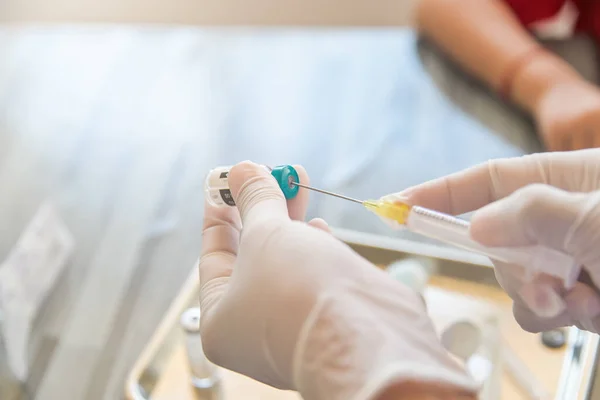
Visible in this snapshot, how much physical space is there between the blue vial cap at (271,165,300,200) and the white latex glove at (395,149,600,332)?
99 mm

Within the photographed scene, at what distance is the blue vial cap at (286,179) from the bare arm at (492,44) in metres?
0.61

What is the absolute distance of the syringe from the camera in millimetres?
458

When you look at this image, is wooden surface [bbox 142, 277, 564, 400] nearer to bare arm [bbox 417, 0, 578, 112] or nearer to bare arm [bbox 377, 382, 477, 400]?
bare arm [bbox 377, 382, 477, 400]

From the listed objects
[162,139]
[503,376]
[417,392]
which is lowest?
[503,376]

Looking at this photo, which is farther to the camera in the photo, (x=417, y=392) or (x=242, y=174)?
(x=242, y=174)

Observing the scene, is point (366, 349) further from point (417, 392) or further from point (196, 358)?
point (196, 358)

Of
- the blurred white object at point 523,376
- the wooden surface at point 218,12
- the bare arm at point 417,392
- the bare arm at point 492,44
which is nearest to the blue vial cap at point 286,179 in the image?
the bare arm at point 417,392

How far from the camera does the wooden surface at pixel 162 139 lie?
0.87 meters

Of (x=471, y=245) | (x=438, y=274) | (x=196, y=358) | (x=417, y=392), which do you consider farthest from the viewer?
(x=438, y=274)

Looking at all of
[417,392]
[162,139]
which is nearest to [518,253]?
[417,392]

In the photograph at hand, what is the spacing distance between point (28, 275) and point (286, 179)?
1.67ft

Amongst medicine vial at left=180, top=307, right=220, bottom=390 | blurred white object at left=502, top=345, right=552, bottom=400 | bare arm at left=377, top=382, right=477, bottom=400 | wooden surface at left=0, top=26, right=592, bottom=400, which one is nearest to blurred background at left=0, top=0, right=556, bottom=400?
wooden surface at left=0, top=26, right=592, bottom=400

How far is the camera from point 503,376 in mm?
698

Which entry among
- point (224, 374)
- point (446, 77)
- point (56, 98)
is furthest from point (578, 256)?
point (56, 98)
